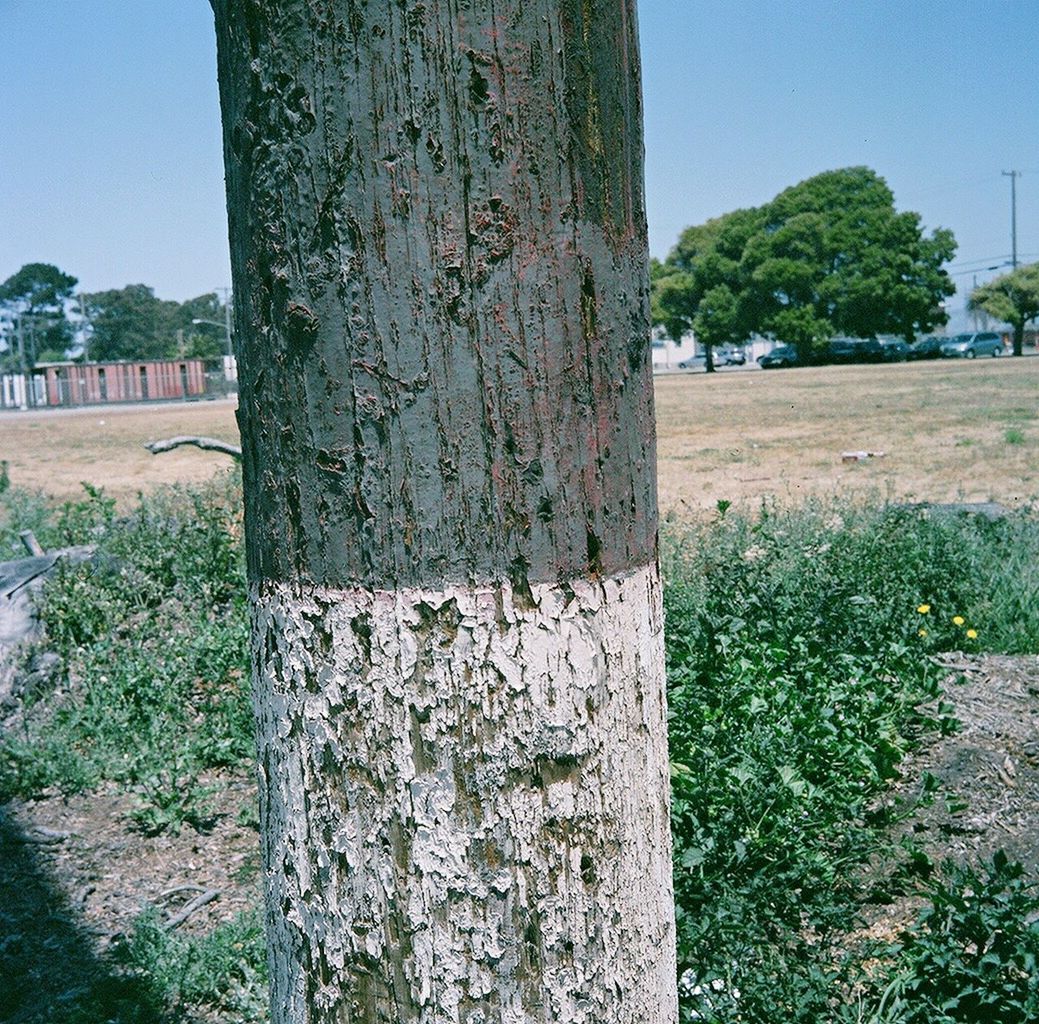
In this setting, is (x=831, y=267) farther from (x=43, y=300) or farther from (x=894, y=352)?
(x=43, y=300)

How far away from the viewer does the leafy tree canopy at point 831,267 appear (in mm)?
62656

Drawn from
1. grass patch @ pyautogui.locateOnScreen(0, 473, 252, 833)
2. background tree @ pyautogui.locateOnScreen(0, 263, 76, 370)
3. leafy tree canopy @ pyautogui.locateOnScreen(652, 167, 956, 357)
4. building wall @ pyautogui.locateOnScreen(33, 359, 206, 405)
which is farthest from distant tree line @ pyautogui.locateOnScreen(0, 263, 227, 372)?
grass patch @ pyautogui.locateOnScreen(0, 473, 252, 833)

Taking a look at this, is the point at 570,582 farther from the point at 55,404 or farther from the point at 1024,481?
the point at 55,404

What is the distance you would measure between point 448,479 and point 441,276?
187mm

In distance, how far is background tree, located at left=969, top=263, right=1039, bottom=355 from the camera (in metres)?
63.7

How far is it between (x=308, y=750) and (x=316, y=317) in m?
0.42

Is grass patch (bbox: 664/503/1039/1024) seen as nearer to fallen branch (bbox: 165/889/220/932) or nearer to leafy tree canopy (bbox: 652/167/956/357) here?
fallen branch (bbox: 165/889/220/932)

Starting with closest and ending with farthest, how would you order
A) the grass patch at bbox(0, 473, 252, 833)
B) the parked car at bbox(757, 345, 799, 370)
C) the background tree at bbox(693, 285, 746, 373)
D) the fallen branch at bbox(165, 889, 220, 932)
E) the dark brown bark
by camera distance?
the dark brown bark
the fallen branch at bbox(165, 889, 220, 932)
the grass patch at bbox(0, 473, 252, 833)
the parked car at bbox(757, 345, 799, 370)
the background tree at bbox(693, 285, 746, 373)

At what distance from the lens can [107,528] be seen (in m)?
7.67

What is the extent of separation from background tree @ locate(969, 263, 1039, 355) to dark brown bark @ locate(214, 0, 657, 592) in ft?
224

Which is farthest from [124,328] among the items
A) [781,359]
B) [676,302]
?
[781,359]

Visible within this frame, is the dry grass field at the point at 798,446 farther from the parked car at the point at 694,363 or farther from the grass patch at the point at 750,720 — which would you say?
the parked car at the point at 694,363

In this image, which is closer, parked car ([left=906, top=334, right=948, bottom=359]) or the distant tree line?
parked car ([left=906, top=334, right=948, bottom=359])

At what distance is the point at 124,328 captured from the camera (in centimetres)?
10125
